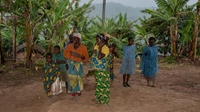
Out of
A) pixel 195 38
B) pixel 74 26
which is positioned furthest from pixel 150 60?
→ pixel 195 38

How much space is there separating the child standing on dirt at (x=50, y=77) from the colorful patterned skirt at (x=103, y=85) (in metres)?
1.08

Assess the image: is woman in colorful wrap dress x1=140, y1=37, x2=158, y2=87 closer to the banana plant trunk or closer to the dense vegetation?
the dense vegetation

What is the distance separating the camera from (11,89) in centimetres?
687

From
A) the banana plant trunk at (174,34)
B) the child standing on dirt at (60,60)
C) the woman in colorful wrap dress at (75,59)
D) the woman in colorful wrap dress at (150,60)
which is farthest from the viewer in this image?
the banana plant trunk at (174,34)

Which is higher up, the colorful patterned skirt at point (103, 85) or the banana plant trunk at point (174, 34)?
the banana plant trunk at point (174, 34)

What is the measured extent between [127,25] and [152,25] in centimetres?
184

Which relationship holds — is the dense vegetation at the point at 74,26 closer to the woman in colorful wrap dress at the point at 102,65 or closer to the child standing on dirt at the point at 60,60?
the child standing on dirt at the point at 60,60

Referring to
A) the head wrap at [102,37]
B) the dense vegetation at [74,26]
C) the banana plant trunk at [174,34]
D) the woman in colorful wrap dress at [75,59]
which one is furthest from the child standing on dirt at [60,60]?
the banana plant trunk at [174,34]

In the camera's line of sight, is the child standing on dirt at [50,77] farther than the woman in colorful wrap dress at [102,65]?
Yes

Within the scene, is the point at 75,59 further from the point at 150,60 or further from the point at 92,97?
the point at 150,60

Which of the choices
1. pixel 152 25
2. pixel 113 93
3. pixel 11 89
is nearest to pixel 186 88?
pixel 113 93

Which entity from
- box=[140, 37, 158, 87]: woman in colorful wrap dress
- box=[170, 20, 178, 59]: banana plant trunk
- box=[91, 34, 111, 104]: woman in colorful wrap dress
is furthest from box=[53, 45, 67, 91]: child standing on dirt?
box=[170, 20, 178, 59]: banana plant trunk

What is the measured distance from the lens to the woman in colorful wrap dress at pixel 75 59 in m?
4.96

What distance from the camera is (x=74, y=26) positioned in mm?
11078
